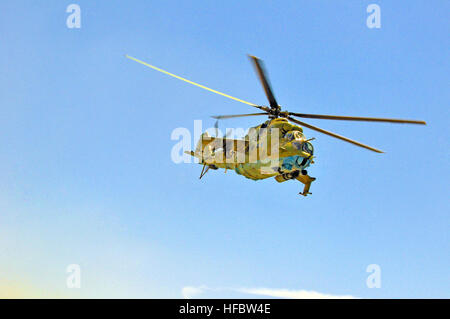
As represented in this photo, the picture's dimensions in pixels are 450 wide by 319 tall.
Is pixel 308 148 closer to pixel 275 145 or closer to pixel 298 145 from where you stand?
pixel 298 145

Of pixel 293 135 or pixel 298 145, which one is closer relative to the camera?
pixel 298 145

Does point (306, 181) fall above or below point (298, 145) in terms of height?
below

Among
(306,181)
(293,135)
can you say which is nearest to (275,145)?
(293,135)

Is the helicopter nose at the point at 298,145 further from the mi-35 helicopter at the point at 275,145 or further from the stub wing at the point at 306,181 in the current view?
the stub wing at the point at 306,181

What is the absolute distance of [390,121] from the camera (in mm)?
25391

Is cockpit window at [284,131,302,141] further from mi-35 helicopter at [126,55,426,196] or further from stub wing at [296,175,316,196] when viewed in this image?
stub wing at [296,175,316,196]

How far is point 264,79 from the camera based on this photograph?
27219 mm

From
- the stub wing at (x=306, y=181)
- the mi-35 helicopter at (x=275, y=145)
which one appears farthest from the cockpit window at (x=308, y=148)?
the stub wing at (x=306, y=181)

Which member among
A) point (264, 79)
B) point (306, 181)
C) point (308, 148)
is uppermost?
point (264, 79)

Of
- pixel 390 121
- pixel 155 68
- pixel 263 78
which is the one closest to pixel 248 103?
pixel 263 78

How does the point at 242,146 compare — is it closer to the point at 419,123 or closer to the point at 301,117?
the point at 301,117

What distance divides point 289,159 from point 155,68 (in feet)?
35.4

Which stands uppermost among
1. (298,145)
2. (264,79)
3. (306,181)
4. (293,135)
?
(264,79)

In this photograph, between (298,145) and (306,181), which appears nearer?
(298,145)
